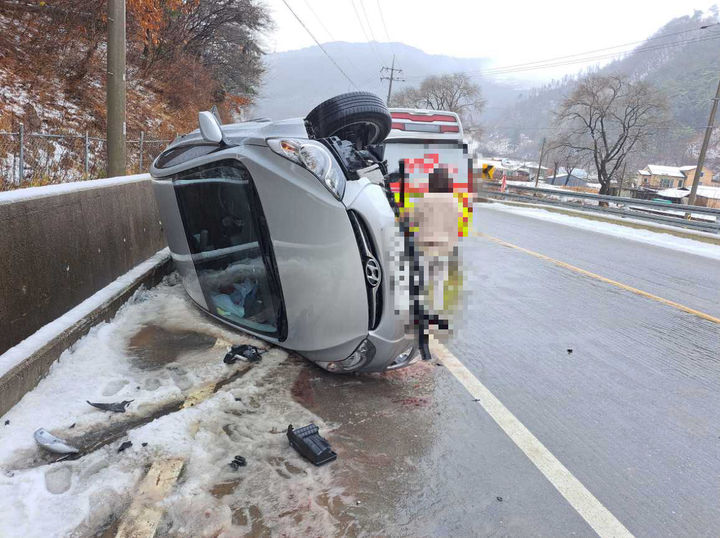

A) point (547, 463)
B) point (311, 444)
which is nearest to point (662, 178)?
point (547, 463)

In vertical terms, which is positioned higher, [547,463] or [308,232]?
[308,232]

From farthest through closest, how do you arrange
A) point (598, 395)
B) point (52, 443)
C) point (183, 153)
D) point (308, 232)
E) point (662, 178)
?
point (662, 178)
point (183, 153)
point (598, 395)
point (308, 232)
point (52, 443)

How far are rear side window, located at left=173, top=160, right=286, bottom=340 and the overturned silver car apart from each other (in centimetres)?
→ 1

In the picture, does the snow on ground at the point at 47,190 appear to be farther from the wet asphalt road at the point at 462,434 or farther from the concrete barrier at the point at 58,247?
the wet asphalt road at the point at 462,434

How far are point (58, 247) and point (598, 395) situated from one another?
14.7ft

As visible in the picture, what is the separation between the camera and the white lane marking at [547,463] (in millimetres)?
2611

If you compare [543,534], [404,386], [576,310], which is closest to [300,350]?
[404,386]

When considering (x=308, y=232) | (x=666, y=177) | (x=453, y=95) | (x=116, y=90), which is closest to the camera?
(x=308, y=232)

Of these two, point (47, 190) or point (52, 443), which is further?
point (47, 190)

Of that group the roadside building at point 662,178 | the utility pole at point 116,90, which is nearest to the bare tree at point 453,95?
the roadside building at point 662,178

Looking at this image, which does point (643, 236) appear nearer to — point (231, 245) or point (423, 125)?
point (423, 125)

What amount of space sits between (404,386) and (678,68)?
627 ft

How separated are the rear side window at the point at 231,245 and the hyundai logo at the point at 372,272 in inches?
30.0

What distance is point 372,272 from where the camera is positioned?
3387 millimetres
